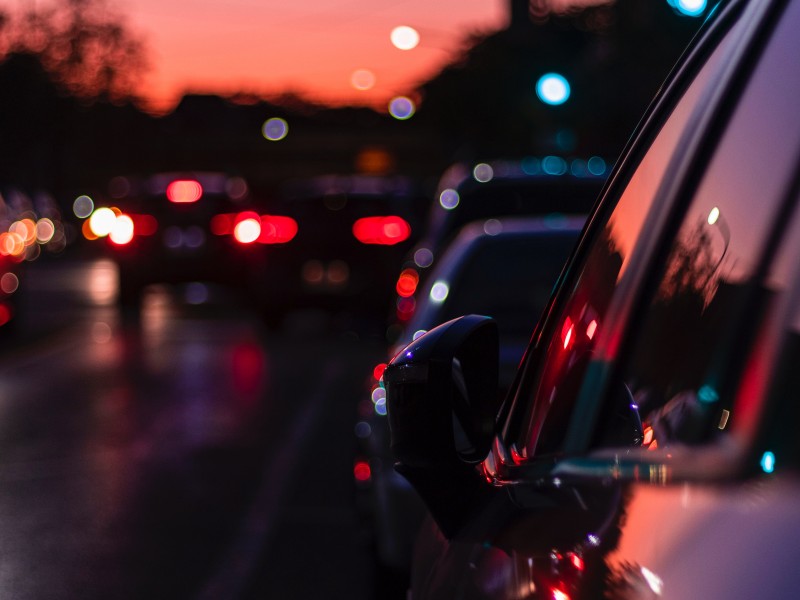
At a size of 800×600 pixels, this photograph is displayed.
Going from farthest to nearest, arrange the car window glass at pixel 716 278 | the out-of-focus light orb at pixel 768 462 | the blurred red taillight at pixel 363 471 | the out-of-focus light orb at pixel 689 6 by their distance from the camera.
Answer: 1. the blurred red taillight at pixel 363 471
2. the out-of-focus light orb at pixel 689 6
3. the car window glass at pixel 716 278
4. the out-of-focus light orb at pixel 768 462

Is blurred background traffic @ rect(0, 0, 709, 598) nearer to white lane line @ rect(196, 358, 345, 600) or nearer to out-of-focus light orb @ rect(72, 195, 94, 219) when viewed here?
white lane line @ rect(196, 358, 345, 600)

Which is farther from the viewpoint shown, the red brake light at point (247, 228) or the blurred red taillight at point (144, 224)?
the blurred red taillight at point (144, 224)

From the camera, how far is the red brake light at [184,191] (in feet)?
78.9

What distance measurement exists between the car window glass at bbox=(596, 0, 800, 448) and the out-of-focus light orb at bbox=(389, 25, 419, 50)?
42.9m

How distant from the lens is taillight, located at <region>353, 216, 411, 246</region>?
19.6 metres

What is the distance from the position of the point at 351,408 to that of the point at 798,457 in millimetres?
12131

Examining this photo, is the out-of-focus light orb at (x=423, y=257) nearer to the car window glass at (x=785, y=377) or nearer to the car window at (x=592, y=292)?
the car window at (x=592, y=292)

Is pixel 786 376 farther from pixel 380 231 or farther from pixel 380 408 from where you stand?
pixel 380 231

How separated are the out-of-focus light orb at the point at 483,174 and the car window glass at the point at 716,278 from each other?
1018 cm

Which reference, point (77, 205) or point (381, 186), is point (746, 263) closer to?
point (381, 186)

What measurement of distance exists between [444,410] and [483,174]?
1008 centimetres

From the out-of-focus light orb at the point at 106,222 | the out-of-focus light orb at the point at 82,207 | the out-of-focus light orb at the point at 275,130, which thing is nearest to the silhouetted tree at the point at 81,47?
the out-of-focus light orb at the point at 82,207

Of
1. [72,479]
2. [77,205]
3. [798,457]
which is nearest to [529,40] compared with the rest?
[72,479]

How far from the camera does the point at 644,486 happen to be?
163 cm
